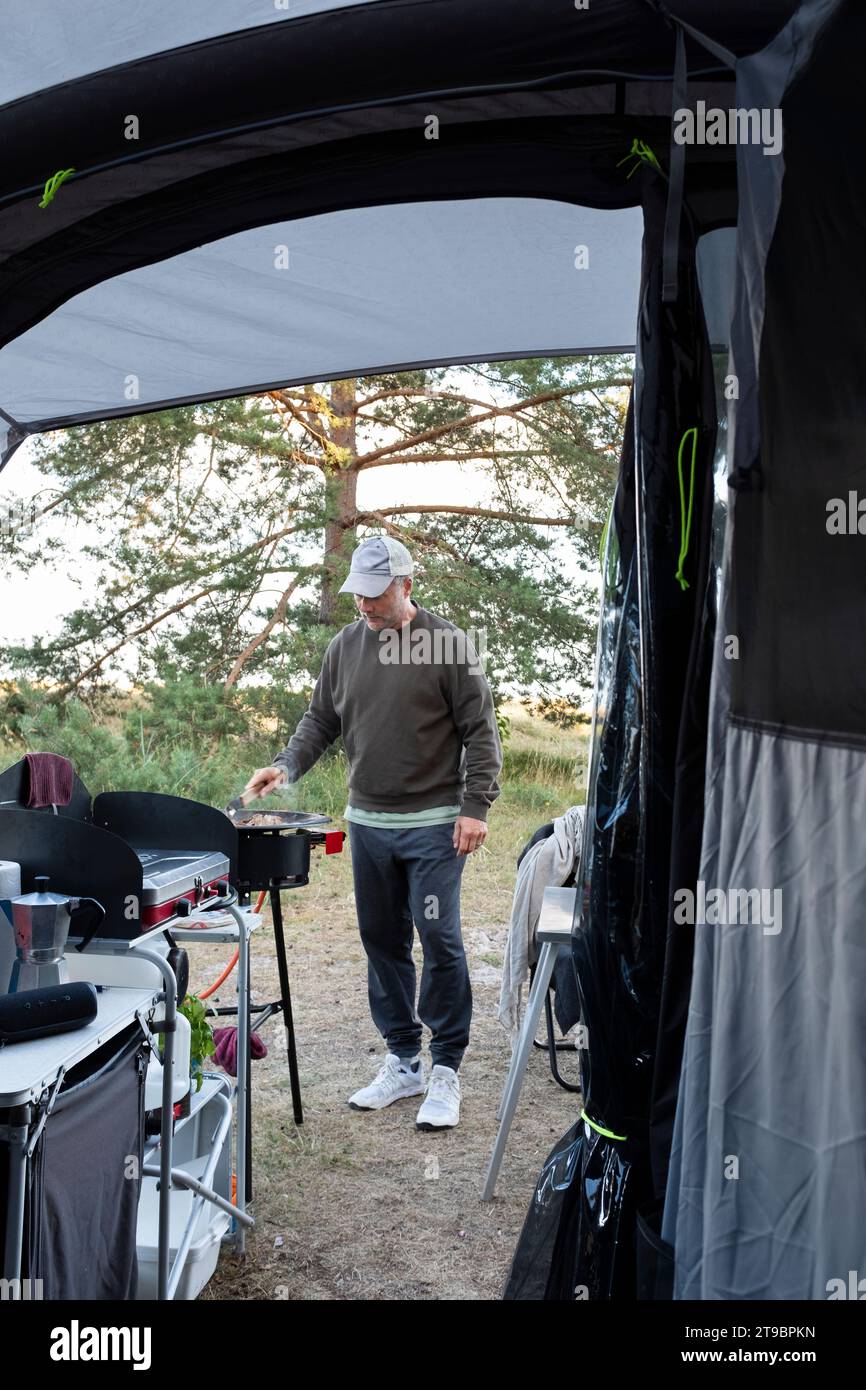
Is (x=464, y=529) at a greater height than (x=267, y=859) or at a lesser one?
greater

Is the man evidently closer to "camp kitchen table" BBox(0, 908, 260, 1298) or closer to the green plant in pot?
"camp kitchen table" BBox(0, 908, 260, 1298)

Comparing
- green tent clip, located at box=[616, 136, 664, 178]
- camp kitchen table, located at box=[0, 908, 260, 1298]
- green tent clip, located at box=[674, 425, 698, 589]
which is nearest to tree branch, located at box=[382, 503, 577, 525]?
camp kitchen table, located at box=[0, 908, 260, 1298]

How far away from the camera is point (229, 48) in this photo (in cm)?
174

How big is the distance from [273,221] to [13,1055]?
1558mm

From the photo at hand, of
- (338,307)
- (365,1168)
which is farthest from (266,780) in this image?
(338,307)

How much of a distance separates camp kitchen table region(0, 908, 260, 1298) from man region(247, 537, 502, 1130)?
2.45ft

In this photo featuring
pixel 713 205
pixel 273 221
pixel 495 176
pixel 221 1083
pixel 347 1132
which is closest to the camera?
pixel 713 205

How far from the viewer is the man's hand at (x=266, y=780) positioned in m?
3.11

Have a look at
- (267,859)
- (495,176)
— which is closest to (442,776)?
(267,859)

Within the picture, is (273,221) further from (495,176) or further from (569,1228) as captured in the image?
(569,1228)

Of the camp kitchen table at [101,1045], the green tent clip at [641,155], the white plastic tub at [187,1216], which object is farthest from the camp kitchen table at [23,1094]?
the green tent clip at [641,155]

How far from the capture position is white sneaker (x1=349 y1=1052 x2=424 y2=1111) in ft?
11.5

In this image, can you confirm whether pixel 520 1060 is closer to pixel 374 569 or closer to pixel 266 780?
pixel 266 780

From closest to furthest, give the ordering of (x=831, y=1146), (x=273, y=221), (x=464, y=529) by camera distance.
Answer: (x=831, y=1146)
(x=273, y=221)
(x=464, y=529)
